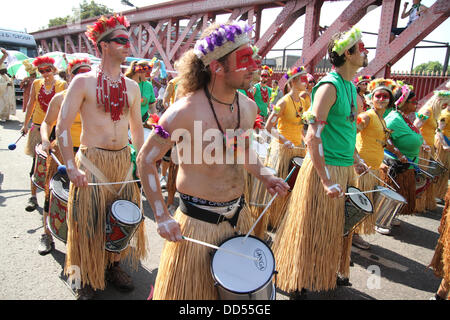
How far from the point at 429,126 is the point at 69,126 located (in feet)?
19.7

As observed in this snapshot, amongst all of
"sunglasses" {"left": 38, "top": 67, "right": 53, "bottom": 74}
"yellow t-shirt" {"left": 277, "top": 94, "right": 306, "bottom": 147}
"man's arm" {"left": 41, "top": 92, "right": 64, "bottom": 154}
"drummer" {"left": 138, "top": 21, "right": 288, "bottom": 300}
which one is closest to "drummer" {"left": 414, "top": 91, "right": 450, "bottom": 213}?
"yellow t-shirt" {"left": 277, "top": 94, "right": 306, "bottom": 147}

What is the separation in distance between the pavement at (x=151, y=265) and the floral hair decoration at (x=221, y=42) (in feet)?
7.33

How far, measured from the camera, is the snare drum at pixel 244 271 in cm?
180

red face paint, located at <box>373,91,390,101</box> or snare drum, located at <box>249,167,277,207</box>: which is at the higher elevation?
red face paint, located at <box>373,91,390,101</box>

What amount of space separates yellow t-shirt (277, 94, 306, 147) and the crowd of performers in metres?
0.02

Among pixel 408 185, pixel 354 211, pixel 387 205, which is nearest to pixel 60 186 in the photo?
pixel 354 211

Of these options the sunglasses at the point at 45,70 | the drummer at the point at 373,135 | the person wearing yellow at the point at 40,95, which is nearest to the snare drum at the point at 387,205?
the drummer at the point at 373,135

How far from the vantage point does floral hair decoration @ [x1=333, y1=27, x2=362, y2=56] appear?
9.65 feet

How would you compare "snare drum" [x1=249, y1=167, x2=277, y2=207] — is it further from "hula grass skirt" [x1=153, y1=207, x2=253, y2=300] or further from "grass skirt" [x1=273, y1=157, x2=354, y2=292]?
"hula grass skirt" [x1=153, y1=207, x2=253, y2=300]

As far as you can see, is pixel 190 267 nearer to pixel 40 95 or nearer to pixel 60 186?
pixel 60 186

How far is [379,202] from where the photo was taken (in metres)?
3.67

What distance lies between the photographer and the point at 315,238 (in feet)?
9.84

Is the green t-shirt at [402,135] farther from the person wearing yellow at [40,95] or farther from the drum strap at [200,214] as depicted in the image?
the person wearing yellow at [40,95]

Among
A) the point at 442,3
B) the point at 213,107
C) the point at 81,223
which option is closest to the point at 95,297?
the point at 81,223
